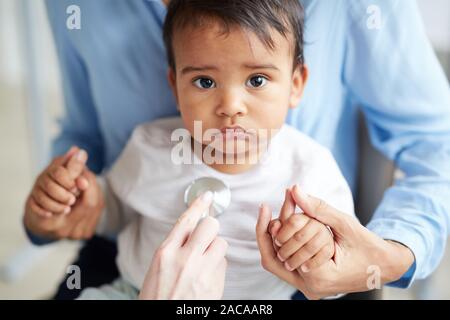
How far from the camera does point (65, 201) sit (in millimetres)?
565

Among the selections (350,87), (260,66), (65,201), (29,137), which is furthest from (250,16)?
(29,137)

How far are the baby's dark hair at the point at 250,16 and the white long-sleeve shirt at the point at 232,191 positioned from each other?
102mm

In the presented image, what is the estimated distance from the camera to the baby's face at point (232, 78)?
465mm

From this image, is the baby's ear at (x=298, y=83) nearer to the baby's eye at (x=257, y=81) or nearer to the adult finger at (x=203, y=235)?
the baby's eye at (x=257, y=81)

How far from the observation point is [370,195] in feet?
1.95

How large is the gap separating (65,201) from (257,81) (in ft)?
0.78

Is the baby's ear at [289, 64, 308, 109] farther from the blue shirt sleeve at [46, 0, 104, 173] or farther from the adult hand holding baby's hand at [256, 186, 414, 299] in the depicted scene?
the blue shirt sleeve at [46, 0, 104, 173]

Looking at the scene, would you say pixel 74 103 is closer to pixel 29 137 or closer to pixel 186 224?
pixel 186 224

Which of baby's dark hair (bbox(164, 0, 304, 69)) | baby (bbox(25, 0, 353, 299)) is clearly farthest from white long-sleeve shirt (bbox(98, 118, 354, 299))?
baby's dark hair (bbox(164, 0, 304, 69))

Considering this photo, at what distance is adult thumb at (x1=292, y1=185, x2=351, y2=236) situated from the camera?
0.45 m

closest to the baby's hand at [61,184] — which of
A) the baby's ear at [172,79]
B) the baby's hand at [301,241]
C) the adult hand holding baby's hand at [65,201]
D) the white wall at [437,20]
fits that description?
the adult hand holding baby's hand at [65,201]

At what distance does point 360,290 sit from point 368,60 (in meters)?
0.22

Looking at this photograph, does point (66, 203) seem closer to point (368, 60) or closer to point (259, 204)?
point (259, 204)

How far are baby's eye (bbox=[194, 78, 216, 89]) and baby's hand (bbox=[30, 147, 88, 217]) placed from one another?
0.15 metres
